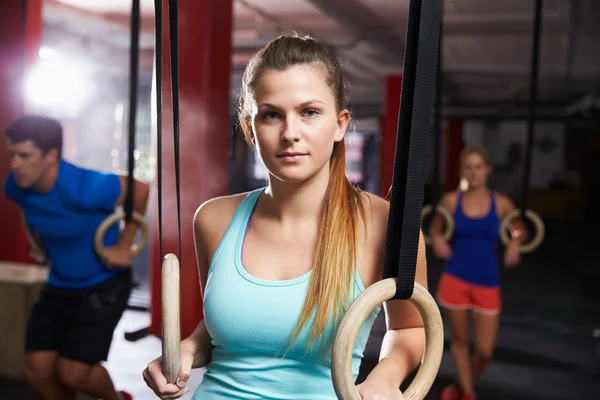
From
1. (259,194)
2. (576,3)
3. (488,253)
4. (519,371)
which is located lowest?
(519,371)

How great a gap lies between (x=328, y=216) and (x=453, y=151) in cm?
1698

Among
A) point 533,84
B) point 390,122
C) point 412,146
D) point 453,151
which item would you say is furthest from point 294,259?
point 453,151

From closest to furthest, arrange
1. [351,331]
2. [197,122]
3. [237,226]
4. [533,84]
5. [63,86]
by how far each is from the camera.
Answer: [351,331] → [237,226] → [533,84] → [197,122] → [63,86]

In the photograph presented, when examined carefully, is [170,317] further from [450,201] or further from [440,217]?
[440,217]

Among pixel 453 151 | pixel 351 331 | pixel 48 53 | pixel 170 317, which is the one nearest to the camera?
pixel 351 331

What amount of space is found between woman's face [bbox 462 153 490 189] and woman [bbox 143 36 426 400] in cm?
235

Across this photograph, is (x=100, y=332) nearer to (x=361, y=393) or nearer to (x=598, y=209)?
(x=361, y=393)

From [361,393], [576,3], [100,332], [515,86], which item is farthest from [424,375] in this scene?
[515,86]

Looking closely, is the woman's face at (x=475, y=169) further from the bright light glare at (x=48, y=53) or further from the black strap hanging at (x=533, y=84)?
Result: the bright light glare at (x=48, y=53)

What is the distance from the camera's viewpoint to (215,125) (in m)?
3.87

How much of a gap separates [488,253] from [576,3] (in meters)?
3.58

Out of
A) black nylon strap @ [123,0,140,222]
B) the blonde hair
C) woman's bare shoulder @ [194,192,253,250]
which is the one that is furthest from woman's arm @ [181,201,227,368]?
black nylon strap @ [123,0,140,222]

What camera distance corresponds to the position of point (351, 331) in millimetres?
719

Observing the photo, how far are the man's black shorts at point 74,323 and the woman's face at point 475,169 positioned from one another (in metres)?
1.92
